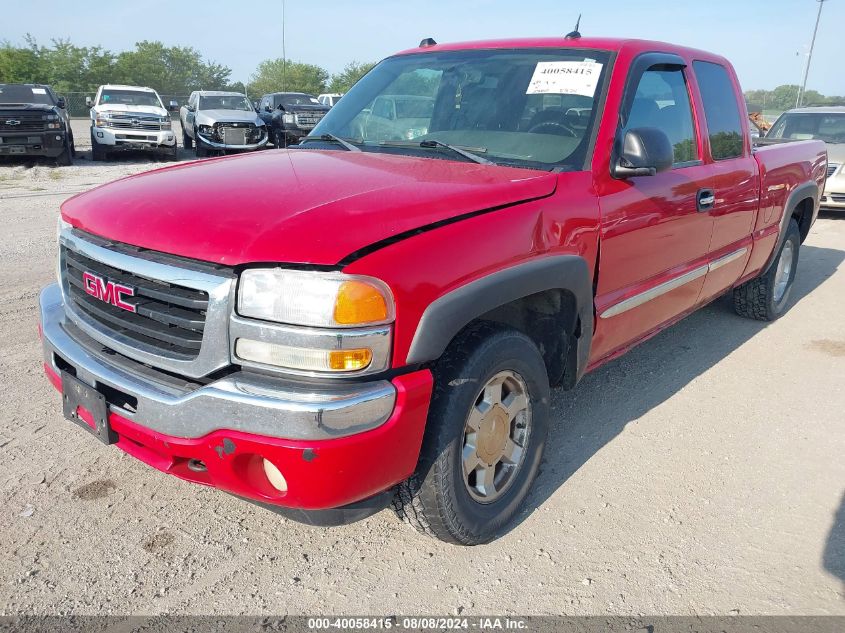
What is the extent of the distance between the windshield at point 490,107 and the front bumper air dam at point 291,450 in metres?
1.40

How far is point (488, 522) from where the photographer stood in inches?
103

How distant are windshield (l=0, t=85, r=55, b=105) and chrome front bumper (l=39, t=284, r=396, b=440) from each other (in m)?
14.6

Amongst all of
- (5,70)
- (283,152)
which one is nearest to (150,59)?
(5,70)

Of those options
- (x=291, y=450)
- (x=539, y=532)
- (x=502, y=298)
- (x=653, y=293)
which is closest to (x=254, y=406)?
(x=291, y=450)

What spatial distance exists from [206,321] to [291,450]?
0.47 meters

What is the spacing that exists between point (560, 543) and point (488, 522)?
0.31 metres

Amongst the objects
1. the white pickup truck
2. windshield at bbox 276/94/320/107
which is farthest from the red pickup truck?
windshield at bbox 276/94/320/107

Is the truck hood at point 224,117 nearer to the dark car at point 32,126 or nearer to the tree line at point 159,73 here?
the dark car at point 32,126

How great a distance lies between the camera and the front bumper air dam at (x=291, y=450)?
197 centimetres

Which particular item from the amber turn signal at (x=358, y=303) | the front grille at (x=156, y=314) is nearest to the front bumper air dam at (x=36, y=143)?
the front grille at (x=156, y=314)

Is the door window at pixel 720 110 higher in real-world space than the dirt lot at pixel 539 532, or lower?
higher

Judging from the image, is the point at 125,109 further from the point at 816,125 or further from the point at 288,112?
the point at 816,125

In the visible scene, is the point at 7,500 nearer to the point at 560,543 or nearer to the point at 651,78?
the point at 560,543

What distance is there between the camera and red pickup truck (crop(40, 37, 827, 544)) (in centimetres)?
201
